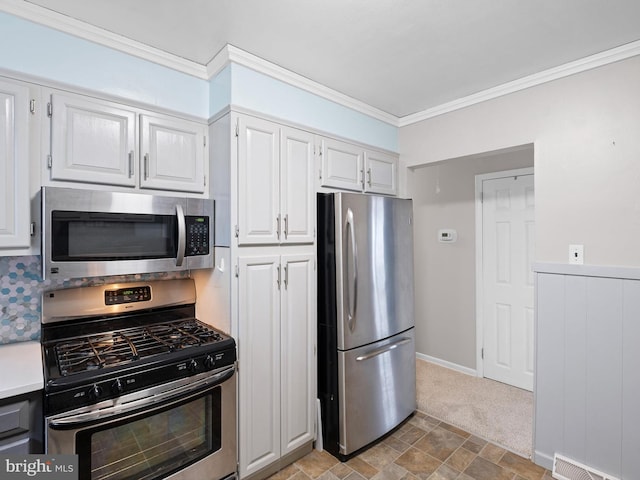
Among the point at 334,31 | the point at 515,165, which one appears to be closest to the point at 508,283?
the point at 515,165

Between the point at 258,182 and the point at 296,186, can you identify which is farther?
the point at 296,186

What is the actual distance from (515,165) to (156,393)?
3.32 meters

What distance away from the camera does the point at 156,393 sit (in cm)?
153

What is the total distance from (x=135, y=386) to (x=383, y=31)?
2.07m

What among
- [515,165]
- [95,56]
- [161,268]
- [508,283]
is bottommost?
[508,283]

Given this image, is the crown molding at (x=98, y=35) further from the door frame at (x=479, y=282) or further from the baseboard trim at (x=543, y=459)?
the baseboard trim at (x=543, y=459)

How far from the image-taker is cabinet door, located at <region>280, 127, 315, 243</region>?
2064 millimetres

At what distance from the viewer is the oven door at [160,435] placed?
1367 mm

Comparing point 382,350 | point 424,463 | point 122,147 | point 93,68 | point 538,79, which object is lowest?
point 424,463

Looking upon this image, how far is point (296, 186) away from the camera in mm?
2129

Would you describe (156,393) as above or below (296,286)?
below

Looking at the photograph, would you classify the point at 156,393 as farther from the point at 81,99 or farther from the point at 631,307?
the point at 631,307

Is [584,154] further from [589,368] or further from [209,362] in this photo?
[209,362]

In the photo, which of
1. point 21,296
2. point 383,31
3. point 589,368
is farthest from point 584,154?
point 21,296
